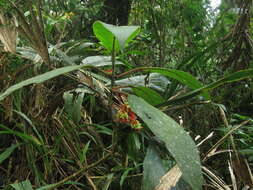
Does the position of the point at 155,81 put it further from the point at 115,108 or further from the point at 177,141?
the point at 177,141

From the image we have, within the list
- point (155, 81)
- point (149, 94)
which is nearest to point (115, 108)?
point (149, 94)

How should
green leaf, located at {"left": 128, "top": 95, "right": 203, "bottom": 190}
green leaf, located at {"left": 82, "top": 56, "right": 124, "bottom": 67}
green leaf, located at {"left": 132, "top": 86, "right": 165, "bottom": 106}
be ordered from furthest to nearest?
1. green leaf, located at {"left": 82, "top": 56, "right": 124, "bottom": 67}
2. green leaf, located at {"left": 132, "top": 86, "right": 165, "bottom": 106}
3. green leaf, located at {"left": 128, "top": 95, "right": 203, "bottom": 190}

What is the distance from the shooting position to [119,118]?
0.57 metres

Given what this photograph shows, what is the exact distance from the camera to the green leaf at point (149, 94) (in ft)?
2.19

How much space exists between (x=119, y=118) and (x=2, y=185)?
0.49 metres

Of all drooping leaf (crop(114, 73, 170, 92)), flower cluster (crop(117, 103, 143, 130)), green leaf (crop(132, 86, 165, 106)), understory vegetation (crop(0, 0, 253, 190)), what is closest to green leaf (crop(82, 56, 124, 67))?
understory vegetation (crop(0, 0, 253, 190))

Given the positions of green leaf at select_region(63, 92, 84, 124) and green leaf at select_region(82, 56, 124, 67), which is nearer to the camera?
green leaf at select_region(63, 92, 84, 124)

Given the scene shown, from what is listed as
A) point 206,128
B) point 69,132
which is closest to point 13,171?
point 69,132

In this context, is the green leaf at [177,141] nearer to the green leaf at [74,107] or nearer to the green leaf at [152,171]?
the green leaf at [152,171]

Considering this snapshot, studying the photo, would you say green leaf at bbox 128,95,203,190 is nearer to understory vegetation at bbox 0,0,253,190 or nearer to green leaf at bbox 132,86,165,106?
understory vegetation at bbox 0,0,253,190

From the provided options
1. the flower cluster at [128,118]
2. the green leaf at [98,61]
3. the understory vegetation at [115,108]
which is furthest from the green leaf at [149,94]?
the green leaf at [98,61]

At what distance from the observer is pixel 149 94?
67 centimetres

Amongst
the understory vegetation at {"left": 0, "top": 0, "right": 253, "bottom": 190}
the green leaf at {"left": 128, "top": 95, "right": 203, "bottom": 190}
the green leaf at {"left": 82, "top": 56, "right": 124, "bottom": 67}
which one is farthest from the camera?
the green leaf at {"left": 82, "top": 56, "right": 124, "bottom": 67}

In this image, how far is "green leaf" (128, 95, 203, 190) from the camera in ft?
1.43
